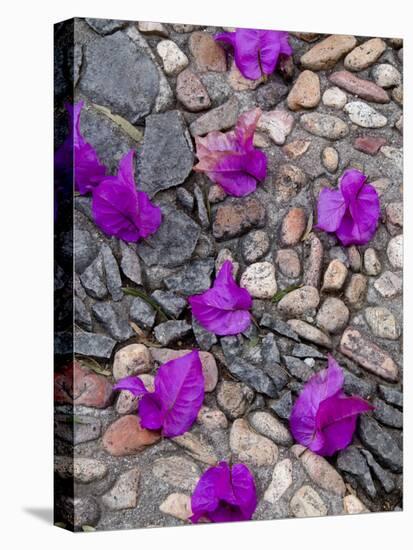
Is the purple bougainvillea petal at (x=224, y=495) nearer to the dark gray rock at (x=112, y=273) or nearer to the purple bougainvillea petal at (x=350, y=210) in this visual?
the dark gray rock at (x=112, y=273)

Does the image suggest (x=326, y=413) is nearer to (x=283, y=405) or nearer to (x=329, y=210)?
(x=283, y=405)

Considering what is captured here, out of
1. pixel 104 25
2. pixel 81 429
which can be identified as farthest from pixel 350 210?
pixel 81 429

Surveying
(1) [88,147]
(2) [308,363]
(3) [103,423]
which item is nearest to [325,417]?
(2) [308,363]

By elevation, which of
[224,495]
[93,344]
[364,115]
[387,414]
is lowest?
[224,495]

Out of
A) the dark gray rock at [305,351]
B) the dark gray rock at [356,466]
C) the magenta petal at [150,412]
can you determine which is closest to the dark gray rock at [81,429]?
the magenta petal at [150,412]

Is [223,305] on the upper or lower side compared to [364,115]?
lower

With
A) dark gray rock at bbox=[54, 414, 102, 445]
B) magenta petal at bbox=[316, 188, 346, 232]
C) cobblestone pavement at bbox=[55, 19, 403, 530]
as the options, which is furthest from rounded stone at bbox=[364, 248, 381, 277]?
dark gray rock at bbox=[54, 414, 102, 445]

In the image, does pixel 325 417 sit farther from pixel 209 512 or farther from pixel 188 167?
pixel 188 167
